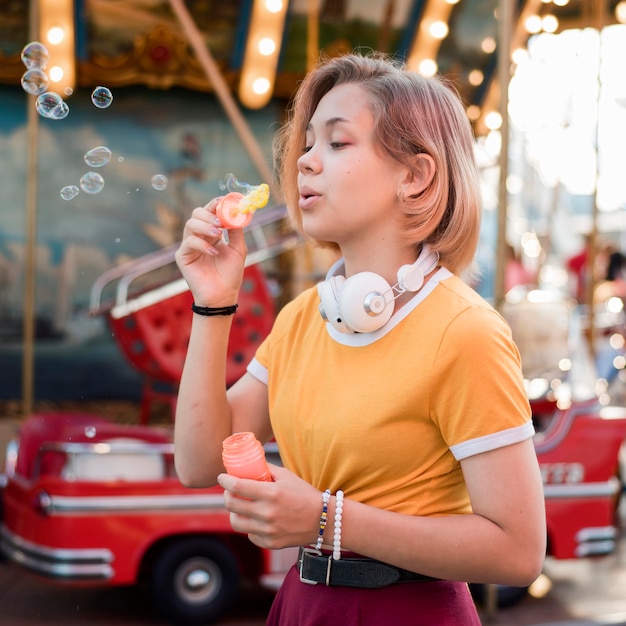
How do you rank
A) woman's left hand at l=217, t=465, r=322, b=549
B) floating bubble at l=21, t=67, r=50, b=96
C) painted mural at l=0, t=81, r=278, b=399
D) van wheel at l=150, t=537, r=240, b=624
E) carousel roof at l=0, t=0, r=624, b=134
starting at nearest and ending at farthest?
woman's left hand at l=217, t=465, r=322, b=549
floating bubble at l=21, t=67, r=50, b=96
van wheel at l=150, t=537, r=240, b=624
carousel roof at l=0, t=0, r=624, b=134
painted mural at l=0, t=81, r=278, b=399

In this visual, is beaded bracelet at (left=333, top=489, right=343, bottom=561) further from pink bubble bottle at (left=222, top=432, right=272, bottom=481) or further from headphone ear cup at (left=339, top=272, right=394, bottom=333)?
headphone ear cup at (left=339, top=272, right=394, bottom=333)

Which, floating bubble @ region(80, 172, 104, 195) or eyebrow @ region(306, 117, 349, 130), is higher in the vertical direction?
eyebrow @ region(306, 117, 349, 130)

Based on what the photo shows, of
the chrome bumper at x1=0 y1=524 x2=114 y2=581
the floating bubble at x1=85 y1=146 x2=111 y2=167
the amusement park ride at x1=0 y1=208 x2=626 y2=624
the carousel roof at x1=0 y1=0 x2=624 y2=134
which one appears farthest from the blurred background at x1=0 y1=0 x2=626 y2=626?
the floating bubble at x1=85 y1=146 x2=111 y2=167

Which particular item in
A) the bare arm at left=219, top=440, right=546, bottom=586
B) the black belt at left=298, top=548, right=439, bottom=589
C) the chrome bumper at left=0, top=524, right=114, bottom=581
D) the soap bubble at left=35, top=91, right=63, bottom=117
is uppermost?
the soap bubble at left=35, top=91, right=63, bottom=117

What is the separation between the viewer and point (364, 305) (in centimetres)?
124

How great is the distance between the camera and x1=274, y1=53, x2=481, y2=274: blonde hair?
4.31 feet

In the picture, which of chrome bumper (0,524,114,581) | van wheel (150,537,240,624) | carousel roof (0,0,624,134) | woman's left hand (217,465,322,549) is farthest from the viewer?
carousel roof (0,0,624,134)

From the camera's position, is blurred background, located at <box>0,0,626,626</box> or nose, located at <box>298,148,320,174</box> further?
blurred background, located at <box>0,0,626,626</box>

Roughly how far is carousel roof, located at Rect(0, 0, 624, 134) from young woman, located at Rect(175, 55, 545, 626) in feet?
15.4

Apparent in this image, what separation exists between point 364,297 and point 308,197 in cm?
19

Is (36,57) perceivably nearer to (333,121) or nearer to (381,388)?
(333,121)

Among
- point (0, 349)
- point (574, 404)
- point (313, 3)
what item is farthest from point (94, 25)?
point (574, 404)

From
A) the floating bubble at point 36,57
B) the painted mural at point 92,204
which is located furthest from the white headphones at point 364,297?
the painted mural at point 92,204

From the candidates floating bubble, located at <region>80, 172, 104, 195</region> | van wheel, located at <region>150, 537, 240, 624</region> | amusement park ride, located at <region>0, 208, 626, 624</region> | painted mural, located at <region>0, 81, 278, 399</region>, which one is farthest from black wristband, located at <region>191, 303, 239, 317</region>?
painted mural, located at <region>0, 81, 278, 399</region>
